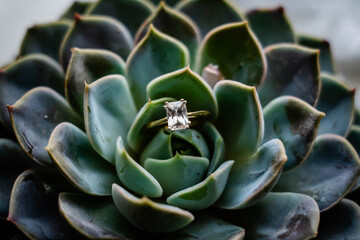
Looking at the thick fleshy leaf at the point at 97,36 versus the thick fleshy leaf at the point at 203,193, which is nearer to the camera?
the thick fleshy leaf at the point at 203,193

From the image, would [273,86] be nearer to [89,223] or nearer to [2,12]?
[89,223]

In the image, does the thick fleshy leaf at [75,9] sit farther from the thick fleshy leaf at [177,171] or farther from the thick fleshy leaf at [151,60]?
the thick fleshy leaf at [177,171]

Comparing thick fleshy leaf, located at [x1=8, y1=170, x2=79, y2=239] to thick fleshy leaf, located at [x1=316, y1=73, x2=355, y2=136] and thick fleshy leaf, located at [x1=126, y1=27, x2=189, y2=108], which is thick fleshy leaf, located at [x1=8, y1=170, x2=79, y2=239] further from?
thick fleshy leaf, located at [x1=316, y1=73, x2=355, y2=136]

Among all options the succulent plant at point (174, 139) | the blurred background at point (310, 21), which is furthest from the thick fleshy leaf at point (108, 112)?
the blurred background at point (310, 21)

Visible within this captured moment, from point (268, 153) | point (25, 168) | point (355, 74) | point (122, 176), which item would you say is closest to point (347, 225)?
point (268, 153)

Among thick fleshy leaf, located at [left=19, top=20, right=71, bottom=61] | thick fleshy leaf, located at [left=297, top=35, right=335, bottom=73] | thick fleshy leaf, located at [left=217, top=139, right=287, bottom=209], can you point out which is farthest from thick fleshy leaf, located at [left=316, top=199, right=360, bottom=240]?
thick fleshy leaf, located at [left=19, top=20, right=71, bottom=61]

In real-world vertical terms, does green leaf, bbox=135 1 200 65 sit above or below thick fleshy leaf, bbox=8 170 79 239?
above

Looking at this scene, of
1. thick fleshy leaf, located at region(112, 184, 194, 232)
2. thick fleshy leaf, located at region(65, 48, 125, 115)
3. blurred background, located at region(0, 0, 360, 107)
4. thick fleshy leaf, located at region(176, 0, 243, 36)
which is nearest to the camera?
thick fleshy leaf, located at region(112, 184, 194, 232)
